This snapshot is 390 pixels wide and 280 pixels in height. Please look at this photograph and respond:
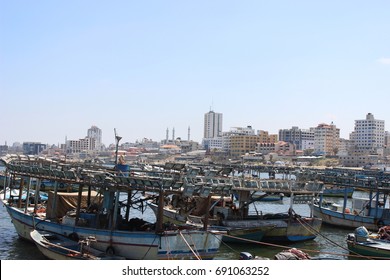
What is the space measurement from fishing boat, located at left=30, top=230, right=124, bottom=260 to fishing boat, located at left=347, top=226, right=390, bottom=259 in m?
13.2

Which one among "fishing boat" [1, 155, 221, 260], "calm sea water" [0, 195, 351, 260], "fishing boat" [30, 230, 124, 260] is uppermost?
"fishing boat" [1, 155, 221, 260]

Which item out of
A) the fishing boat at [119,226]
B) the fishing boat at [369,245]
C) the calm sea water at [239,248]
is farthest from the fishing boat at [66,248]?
the fishing boat at [369,245]

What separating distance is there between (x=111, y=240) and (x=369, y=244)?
1370 centimetres

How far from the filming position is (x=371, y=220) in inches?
1609

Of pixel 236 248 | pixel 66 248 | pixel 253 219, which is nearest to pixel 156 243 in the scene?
pixel 66 248

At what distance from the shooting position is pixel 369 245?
2858cm

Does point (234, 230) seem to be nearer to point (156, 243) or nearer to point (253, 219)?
point (253, 219)

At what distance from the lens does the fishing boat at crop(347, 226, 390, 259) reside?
27.9m

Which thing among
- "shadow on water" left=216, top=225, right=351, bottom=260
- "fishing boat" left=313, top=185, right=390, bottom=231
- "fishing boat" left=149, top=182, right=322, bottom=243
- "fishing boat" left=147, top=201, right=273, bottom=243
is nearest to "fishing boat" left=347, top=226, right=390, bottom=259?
"shadow on water" left=216, top=225, right=351, bottom=260

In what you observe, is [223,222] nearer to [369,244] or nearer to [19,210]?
[369,244]

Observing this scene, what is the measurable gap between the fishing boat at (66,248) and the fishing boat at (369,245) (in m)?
13.2

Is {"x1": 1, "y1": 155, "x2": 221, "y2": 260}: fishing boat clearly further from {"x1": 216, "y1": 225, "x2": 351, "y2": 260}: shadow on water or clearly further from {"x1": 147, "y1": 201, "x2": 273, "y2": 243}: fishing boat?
{"x1": 147, "y1": 201, "x2": 273, "y2": 243}: fishing boat

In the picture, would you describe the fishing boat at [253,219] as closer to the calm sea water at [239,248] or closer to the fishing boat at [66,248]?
the calm sea water at [239,248]
